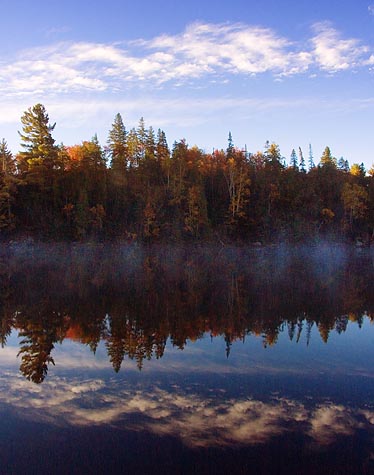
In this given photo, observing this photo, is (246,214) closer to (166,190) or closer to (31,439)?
(166,190)

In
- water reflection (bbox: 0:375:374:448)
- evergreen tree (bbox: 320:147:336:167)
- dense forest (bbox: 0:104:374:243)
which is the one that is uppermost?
evergreen tree (bbox: 320:147:336:167)

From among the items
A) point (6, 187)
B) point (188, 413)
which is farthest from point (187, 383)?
point (6, 187)

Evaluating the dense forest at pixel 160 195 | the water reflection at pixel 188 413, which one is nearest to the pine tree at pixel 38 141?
the dense forest at pixel 160 195

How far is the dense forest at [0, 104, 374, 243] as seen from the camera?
213 ft

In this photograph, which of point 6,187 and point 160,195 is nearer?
point 6,187

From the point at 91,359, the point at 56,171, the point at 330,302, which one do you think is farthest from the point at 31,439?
the point at 56,171

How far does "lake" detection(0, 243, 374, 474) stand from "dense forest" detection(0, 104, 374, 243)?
40791 millimetres

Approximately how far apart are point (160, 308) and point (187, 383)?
10504 mm

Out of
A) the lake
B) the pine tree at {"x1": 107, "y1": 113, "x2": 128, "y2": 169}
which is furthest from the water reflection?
the pine tree at {"x1": 107, "y1": 113, "x2": 128, "y2": 169}

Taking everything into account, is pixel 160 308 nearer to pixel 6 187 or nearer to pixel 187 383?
pixel 187 383

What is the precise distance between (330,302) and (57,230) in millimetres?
47472

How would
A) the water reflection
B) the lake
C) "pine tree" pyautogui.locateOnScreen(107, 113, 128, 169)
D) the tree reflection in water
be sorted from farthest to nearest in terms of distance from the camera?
"pine tree" pyautogui.locateOnScreen(107, 113, 128, 169) → the tree reflection in water → the water reflection → the lake

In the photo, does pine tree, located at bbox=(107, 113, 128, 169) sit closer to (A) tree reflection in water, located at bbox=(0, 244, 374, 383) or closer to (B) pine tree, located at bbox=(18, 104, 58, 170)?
(B) pine tree, located at bbox=(18, 104, 58, 170)

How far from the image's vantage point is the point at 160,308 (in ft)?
73.5
